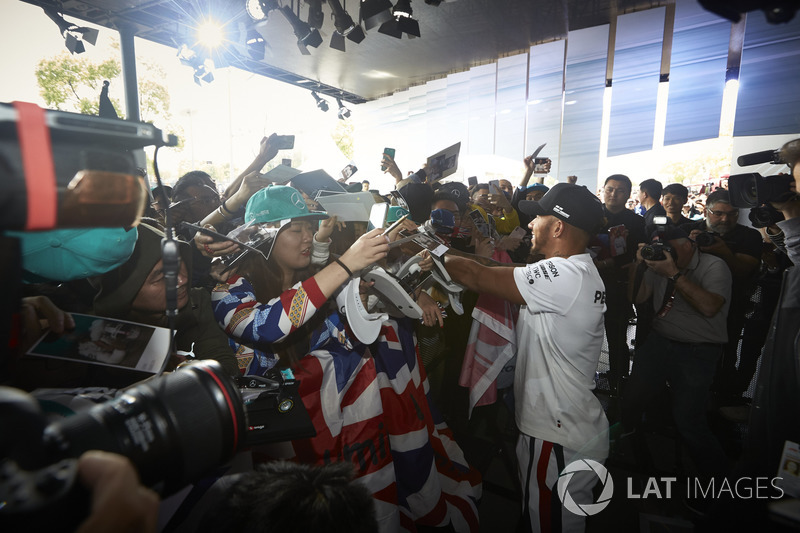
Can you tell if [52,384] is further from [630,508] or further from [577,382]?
[630,508]

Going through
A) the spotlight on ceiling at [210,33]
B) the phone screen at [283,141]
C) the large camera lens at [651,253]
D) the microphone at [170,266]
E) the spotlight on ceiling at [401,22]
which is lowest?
the large camera lens at [651,253]

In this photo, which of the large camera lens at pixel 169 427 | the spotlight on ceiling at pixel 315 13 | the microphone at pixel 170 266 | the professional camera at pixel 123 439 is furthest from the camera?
the spotlight on ceiling at pixel 315 13

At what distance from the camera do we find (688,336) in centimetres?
278

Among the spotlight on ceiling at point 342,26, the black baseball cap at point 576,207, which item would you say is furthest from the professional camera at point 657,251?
the spotlight on ceiling at point 342,26

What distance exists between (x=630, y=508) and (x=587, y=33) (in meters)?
9.83

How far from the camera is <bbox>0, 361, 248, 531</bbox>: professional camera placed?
1.51 feet

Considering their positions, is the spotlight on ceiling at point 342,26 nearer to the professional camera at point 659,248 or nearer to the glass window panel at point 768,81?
the professional camera at point 659,248

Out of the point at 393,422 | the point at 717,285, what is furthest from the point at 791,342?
the point at 393,422

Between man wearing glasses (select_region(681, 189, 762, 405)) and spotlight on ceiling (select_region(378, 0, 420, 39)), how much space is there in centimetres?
466

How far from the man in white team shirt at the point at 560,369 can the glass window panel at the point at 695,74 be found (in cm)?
778

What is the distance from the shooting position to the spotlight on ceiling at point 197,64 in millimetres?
8719

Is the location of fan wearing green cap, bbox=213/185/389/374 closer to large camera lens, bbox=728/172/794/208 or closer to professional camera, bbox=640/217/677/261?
professional camera, bbox=640/217/677/261

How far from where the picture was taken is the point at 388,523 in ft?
6.13

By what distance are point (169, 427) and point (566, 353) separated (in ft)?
5.92
